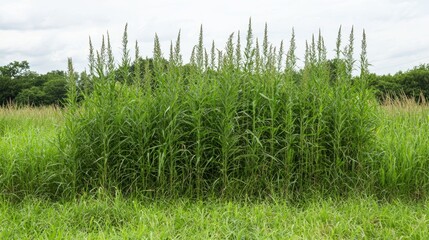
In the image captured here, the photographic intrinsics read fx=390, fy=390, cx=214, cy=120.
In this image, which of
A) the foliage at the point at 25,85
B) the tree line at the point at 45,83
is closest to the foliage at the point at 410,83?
the tree line at the point at 45,83

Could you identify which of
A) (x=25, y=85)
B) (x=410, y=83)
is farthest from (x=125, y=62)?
(x=25, y=85)

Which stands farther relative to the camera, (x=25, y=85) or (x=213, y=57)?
(x=25, y=85)

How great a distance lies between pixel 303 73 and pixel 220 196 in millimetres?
1915

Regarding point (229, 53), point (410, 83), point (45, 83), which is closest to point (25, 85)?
point (45, 83)

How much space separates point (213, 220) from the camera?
13.2ft

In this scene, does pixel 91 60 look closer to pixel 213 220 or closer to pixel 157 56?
pixel 157 56

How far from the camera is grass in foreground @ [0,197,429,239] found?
12.1 feet

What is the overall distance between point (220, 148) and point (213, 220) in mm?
985

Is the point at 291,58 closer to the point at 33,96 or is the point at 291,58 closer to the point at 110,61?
the point at 110,61

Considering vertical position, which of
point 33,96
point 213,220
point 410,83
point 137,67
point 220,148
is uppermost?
point 410,83

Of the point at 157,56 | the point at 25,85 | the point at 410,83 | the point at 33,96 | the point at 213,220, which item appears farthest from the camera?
the point at 25,85

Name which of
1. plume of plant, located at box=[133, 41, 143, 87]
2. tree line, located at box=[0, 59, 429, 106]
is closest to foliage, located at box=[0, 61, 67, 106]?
tree line, located at box=[0, 59, 429, 106]

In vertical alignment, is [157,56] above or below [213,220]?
above

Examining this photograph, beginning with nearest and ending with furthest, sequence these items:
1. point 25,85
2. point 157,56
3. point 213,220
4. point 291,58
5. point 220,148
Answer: point 213,220 < point 220,148 < point 157,56 < point 291,58 < point 25,85
